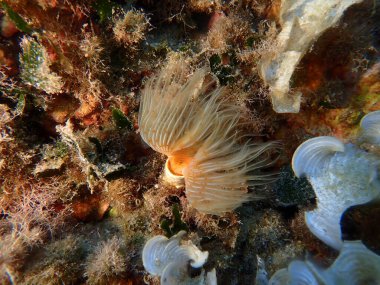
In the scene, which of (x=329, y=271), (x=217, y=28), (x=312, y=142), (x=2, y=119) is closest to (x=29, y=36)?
(x=2, y=119)

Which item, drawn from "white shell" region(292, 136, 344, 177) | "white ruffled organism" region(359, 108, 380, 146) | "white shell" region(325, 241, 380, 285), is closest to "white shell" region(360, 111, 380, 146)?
"white ruffled organism" region(359, 108, 380, 146)

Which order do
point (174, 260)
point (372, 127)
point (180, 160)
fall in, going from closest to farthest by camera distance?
point (372, 127), point (174, 260), point (180, 160)

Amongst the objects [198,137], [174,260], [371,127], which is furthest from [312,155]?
[174,260]

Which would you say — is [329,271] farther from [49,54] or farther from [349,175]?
[49,54]

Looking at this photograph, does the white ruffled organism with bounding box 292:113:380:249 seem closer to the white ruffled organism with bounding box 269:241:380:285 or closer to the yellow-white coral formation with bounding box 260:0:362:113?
the white ruffled organism with bounding box 269:241:380:285

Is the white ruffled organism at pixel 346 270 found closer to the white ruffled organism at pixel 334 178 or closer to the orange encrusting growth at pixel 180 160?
the white ruffled organism at pixel 334 178

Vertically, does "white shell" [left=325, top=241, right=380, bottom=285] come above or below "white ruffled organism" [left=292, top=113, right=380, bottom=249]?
below

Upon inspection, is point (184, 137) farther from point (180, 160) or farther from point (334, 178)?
point (334, 178)
